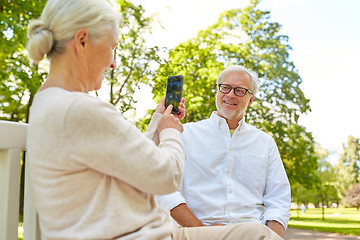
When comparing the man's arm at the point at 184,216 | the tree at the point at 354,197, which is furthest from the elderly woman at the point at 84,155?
the tree at the point at 354,197

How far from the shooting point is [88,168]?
1.26m

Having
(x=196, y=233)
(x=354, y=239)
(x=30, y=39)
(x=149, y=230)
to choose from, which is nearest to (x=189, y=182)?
(x=196, y=233)

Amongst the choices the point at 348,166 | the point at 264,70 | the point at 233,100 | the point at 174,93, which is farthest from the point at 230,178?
the point at 348,166

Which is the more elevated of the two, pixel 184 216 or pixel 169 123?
pixel 169 123

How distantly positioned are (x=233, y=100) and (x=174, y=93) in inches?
56.4

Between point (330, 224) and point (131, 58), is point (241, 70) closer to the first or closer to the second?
point (131, 58)

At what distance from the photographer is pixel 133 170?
1.24 metres

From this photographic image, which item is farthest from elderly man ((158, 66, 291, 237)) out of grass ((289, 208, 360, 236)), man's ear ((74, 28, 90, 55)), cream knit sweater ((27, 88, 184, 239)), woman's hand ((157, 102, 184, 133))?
grass ((289, 208, 360, 236))

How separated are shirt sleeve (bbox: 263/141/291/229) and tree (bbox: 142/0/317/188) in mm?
10906

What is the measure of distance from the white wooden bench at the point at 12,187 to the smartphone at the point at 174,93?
0.73 m

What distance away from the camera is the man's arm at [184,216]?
8.82 feet

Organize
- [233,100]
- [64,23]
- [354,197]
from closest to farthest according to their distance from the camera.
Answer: [64,23] < [233,100] < [354,197]

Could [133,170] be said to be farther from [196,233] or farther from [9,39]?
[9,39]

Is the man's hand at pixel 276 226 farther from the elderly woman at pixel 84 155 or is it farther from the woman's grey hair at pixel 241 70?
the elderly woman at pixel 84 155
